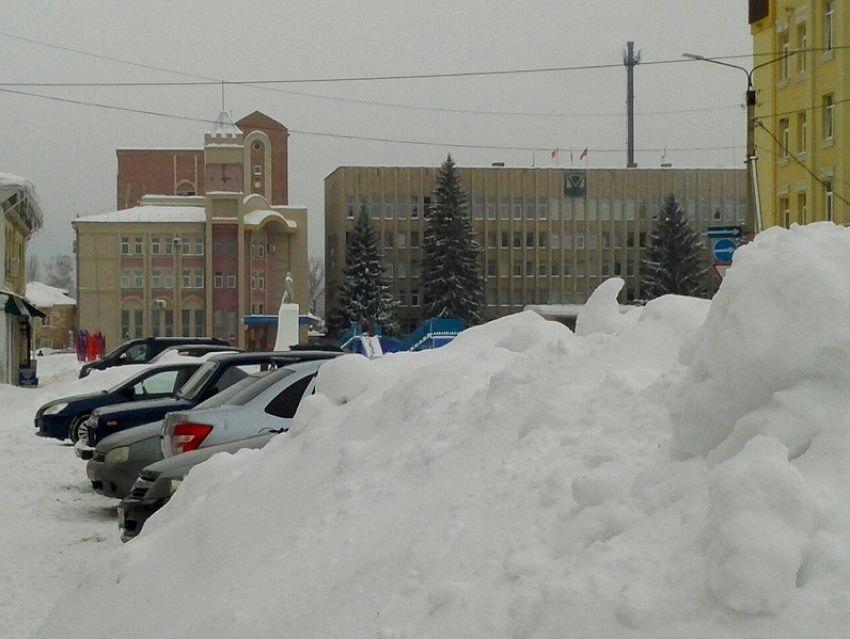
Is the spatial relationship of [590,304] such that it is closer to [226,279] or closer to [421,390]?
[421,390]

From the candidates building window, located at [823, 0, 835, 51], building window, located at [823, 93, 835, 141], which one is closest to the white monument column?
building window, located at [823, 93, 835, 141]

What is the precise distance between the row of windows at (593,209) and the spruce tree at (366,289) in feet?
41.2

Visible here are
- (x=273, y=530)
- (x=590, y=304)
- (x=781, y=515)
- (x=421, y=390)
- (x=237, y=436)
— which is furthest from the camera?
(x=237, y=436)

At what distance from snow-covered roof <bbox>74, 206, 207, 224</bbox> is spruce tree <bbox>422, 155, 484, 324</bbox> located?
15.8 meters

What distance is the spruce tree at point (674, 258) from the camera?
8100 centimetres

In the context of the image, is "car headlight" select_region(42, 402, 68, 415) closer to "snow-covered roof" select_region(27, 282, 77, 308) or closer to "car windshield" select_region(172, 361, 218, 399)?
"car windshield" select_region(172, 361, 218, 399)

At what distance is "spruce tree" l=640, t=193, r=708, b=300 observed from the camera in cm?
8100

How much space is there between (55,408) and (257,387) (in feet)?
26.9

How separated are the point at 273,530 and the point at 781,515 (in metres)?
3.21

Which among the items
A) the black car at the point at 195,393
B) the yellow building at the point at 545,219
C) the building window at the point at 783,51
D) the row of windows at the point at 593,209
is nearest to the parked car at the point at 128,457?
the black car at the point at 195,393

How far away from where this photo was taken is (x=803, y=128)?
42125 millimetres

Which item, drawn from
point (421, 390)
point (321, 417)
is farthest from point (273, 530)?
point (321, 417)

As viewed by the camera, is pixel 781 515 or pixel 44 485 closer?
pixel 781 515

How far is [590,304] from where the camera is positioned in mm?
8672
